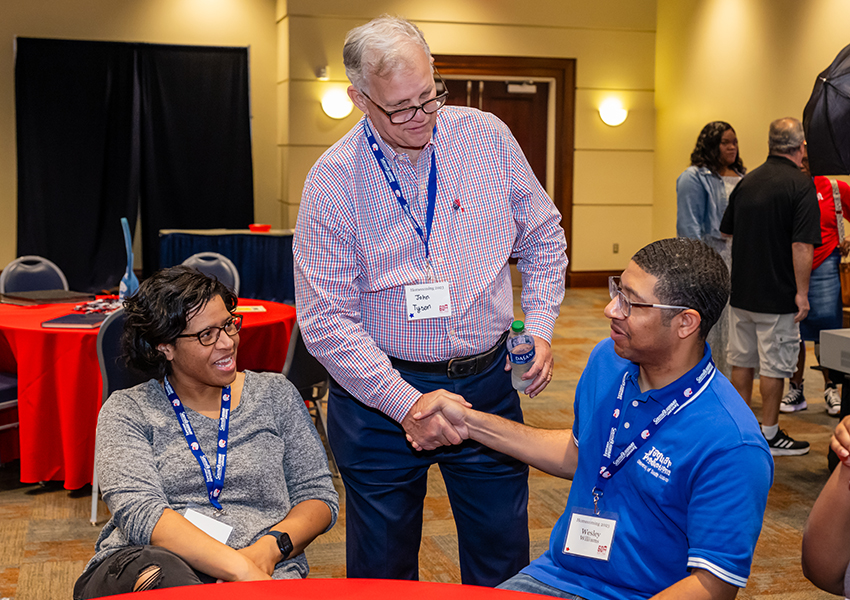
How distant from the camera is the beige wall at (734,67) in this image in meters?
7.21

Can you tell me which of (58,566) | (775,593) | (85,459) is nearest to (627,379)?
(775,593)

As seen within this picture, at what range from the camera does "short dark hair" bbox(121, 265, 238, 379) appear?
1.93 metres

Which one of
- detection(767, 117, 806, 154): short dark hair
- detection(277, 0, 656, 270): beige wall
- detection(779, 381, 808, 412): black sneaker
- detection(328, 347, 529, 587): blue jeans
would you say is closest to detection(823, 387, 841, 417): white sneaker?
detection(779, 381, 808, 412): black sneaker

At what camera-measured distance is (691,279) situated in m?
1.55

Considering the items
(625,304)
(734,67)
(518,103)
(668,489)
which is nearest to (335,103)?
(518,103)

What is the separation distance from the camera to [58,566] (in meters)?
3.00

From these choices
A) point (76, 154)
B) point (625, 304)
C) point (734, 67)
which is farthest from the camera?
point (76, 154)

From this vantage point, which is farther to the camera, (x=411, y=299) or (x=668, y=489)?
(x=411, y=299)

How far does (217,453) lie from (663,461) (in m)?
0.96

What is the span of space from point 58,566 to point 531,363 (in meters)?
2.01

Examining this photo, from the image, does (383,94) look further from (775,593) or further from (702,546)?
(775,593)

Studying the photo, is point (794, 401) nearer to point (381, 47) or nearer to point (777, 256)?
point (777, 256)

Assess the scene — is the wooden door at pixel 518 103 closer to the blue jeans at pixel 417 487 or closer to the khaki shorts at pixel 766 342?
the khaki shorts at pixel 766 342

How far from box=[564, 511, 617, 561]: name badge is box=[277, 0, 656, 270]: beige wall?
779 cm
